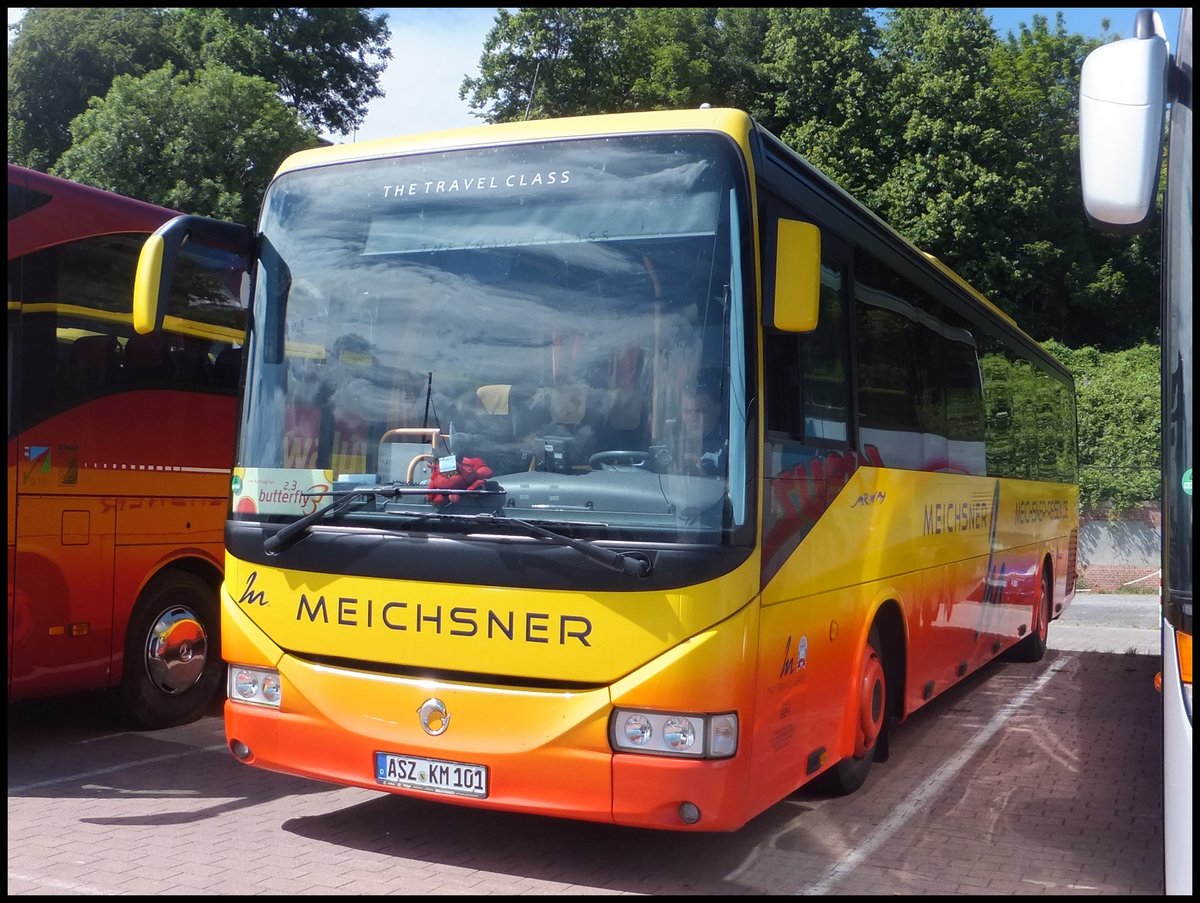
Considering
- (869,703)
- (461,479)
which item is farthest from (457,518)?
(869,703)

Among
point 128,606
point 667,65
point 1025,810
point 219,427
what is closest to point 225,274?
point 219,427

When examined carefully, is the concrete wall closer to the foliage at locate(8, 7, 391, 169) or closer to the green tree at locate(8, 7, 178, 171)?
the foliage at locate(8, 7, 391, 169)

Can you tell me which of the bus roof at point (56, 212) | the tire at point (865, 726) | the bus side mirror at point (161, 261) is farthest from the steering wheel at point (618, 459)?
the bus roof at point (56, 212)

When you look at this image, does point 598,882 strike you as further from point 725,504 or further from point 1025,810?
point 1025,810

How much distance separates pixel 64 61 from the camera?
115 feet

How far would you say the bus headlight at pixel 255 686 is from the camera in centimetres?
572

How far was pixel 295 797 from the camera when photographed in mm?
6848

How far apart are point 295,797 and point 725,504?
10.7 feet

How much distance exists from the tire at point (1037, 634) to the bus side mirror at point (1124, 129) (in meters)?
9.11

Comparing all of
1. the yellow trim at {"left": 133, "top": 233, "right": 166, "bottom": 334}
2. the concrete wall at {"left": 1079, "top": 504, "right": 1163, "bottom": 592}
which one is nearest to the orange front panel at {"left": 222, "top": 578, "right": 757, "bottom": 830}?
the yellow trim at {"left": 133, "top": 233, "right": 166, "bottom": 334}

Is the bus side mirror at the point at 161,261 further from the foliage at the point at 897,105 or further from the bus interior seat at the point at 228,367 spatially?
the foliage at the point at 897,105

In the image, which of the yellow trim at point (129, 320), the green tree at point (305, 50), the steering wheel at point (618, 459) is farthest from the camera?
the green tree at point (305, 50)

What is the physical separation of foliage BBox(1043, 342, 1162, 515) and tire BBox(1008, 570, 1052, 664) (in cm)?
1297

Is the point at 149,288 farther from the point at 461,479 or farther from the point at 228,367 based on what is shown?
the point at 228,367
